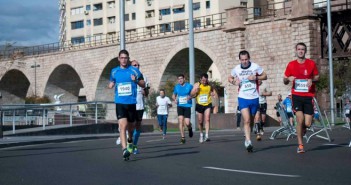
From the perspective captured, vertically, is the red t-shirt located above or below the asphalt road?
above

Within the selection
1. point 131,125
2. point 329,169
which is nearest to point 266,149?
point 131,125

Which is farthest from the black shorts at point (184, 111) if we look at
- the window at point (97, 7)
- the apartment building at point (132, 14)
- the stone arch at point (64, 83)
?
the window at point (97, 7)

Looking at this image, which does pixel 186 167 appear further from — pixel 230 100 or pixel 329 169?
pixel 230 100

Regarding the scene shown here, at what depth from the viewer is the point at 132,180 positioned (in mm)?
8594

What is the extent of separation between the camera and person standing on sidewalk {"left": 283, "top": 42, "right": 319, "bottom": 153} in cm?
1226

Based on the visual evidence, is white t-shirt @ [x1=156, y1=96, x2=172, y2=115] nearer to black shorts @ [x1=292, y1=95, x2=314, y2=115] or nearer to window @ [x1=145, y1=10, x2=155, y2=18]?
black shorts @ [x1=292, y1=95, x2=314, y2=115]

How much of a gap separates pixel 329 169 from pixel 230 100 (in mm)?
36811

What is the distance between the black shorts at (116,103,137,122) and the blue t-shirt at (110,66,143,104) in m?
0.07

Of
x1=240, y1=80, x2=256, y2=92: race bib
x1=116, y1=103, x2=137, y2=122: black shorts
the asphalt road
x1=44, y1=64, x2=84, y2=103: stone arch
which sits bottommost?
the asphalt road

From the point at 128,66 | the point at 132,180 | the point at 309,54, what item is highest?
the point at 309,54

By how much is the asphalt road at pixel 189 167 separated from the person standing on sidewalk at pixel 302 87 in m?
0.59

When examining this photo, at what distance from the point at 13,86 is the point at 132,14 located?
1760 centimetres

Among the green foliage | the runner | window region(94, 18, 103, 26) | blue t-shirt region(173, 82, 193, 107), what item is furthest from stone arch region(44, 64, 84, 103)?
the runner

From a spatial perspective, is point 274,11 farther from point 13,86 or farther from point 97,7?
point 97,7
